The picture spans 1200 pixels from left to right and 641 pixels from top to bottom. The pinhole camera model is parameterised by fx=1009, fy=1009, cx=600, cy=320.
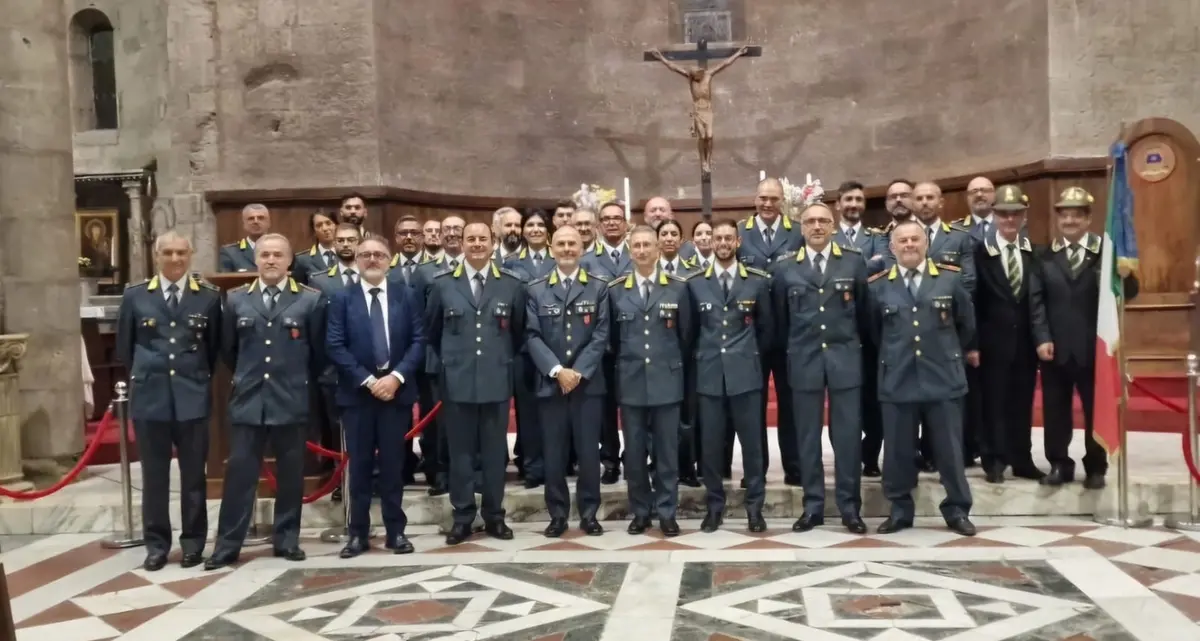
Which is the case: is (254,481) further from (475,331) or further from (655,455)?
(655,455)

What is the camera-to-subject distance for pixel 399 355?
16.0 feet

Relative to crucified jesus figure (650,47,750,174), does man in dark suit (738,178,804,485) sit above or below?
below

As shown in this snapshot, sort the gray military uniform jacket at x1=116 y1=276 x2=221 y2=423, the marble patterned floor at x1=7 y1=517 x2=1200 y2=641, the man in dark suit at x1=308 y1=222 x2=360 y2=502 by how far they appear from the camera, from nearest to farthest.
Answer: the marble patterned floor at x1=7 y1=517 x2=1200 y2=641, the gray military uniform jacket at x1=116 y1=276 x2=221 y2=423, the man in dark suit at x1=308 y1=222 x2=360 y2=502

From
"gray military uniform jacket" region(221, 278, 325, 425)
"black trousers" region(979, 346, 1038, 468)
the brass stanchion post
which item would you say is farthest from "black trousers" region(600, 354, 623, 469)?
the brass stanchion post

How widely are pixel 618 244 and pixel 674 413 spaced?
1239 millimetres

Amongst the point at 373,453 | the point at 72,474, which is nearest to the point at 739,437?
the point at 373,453

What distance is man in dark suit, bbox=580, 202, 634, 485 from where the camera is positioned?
568 centimetres

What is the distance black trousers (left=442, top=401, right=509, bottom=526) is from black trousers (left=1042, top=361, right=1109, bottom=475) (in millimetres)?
2863

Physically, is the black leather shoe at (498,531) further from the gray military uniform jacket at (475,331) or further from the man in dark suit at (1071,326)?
the man in dark suit at (1071,326)

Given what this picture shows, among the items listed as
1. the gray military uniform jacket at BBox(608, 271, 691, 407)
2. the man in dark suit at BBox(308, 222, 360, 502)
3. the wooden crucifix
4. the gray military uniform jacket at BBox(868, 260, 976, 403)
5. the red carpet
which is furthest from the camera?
the wooden crucifix

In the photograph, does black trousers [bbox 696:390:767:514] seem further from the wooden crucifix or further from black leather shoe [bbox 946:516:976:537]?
the wooden crucifix

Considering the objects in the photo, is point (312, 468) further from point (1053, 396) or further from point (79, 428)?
point (1053, 396)

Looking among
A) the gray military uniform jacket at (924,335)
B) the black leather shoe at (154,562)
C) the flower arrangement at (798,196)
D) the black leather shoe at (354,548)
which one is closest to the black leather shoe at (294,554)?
the black leather shoe at (354,548)

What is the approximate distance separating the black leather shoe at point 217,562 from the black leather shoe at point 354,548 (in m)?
0.51
